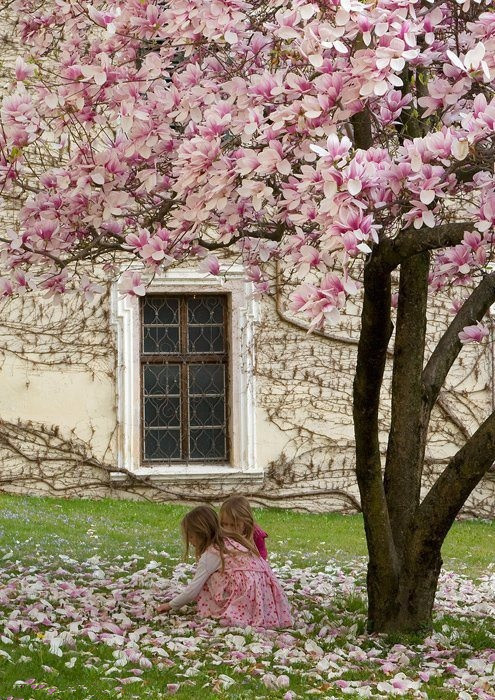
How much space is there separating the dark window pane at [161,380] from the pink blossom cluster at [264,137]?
5521 millimetres

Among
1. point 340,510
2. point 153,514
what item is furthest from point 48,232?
point 340,510

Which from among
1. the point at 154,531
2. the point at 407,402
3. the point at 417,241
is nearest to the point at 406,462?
the point at 407,402

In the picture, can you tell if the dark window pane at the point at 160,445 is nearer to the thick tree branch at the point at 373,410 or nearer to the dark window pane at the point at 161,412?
the dark window pane at the point at 161,412

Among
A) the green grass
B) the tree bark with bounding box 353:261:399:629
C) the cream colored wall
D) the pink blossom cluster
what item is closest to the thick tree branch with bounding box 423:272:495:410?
the pink blossom cluster

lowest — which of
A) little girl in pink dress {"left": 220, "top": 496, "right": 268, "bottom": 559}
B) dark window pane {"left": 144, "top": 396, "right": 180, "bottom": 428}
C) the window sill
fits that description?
the window sill

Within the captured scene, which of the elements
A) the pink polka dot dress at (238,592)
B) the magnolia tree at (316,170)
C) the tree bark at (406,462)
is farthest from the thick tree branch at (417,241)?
the pink polka dot dress at (238,592)

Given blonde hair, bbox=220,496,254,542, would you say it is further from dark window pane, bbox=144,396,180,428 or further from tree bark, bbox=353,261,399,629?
dark window pane, bbox=144,396,180,428

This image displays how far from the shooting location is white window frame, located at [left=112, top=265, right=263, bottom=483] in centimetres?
1047

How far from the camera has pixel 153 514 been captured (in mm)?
9758

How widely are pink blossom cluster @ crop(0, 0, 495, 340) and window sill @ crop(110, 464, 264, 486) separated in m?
5.49

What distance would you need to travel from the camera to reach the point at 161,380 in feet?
35.2

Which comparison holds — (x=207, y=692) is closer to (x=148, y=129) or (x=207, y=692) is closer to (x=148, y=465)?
(x=148, y=129)

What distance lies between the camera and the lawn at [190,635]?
13.3 feet

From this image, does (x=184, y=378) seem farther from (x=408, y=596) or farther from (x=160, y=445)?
(x=408, y=596)
